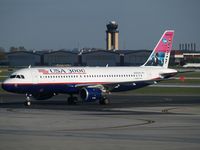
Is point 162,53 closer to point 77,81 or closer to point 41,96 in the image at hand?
point 77,81

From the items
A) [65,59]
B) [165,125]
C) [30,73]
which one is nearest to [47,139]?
[165,125]

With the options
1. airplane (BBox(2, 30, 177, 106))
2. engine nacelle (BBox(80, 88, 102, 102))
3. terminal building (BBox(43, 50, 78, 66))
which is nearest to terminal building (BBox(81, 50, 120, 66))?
terminal building (BBox(43, 50, 78, 66))

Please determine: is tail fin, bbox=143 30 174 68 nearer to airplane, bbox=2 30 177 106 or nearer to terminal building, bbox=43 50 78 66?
airplane, bbox=2 30 177 106

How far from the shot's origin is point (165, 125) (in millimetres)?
A: 34344

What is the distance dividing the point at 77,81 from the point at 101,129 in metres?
24.4

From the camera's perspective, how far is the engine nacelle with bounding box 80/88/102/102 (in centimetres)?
5429

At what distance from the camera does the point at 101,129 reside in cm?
3256

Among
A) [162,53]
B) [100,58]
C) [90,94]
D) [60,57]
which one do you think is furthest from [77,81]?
[60,57]

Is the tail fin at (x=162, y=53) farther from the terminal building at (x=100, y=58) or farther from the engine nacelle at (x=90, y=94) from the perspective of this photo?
the terminal building at (x=100, y=58)

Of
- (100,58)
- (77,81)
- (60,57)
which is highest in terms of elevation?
(77,81)

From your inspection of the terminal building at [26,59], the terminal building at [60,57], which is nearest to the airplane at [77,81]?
the terminal building at [26,59]

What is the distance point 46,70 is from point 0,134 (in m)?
25.6

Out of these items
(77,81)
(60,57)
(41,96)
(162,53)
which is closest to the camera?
(41,96)

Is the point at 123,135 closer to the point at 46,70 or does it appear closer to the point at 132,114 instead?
the point at 132,114
